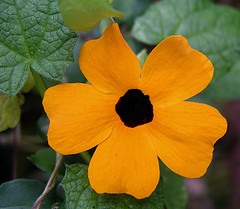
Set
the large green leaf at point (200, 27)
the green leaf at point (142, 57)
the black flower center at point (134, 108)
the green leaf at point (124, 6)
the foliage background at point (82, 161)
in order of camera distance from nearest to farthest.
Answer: the black flower center at point (134, 108), the green leaf at point (142, 57), the foliage background at point (82, 161), the large green leaf at point (200, 27), the green leaf at point (124, 6)

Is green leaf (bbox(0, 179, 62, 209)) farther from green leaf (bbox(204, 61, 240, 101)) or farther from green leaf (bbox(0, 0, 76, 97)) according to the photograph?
green leaf (bbox(204, 61, 240, 101))

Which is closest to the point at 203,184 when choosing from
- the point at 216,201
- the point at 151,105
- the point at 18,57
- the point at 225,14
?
the point at 216,201

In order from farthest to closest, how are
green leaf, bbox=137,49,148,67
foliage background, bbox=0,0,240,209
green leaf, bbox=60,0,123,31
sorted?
foliage background, bbox=0,0,240,209, green leaf, bbox=137,49,148,67, green leaf, bbox=60,0,123,31

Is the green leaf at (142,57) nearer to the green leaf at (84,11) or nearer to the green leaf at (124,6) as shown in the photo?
the green leaf at (84,11)

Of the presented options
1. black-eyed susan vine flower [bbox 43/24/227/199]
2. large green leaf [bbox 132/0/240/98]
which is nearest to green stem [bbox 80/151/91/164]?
black-eyed susan vine flower [bbox 43/24/227/199]

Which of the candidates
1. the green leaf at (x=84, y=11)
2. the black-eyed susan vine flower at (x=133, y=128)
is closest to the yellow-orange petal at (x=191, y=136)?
the black-eyed susan vine flower at (x=133, y=128)

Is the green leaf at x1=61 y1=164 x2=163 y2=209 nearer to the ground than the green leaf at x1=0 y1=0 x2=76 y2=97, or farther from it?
nearer to the ground

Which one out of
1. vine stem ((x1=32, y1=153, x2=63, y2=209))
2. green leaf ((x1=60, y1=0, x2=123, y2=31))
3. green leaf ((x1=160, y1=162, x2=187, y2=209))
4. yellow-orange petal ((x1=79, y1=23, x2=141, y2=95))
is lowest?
green leaf ((x1=160, y1=162, x2=187, y2=209))
